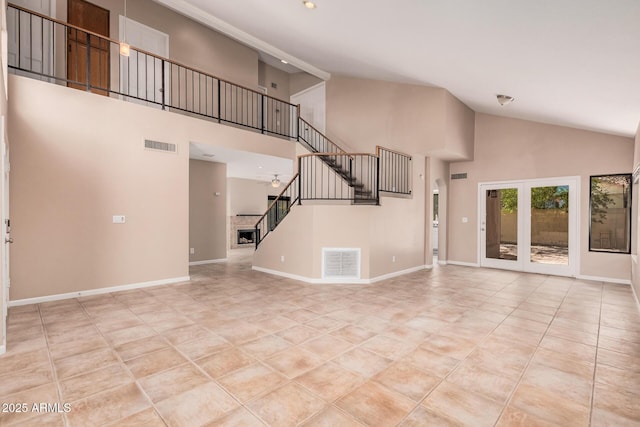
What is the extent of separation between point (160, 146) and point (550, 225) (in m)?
8.15

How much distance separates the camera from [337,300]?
4.79 metres

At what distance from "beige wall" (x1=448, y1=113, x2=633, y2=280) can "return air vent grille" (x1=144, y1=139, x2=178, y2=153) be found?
6.77m

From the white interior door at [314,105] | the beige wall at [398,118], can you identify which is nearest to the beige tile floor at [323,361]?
the beige wall at [398,118]

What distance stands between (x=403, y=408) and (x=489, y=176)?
23.4ft

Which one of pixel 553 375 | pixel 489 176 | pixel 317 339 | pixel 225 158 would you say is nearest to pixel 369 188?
pixel 489 176

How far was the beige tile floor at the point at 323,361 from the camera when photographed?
81.1 inches

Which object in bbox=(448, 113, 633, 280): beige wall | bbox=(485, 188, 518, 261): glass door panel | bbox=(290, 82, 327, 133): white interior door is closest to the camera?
bbox=(448, 113, 633, 280): beige wall

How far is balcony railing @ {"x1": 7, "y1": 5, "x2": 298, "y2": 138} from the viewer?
18.1 feet

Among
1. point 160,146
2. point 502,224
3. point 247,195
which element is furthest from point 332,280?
point 247,195

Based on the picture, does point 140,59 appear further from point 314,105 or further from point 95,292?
A: point 95,292

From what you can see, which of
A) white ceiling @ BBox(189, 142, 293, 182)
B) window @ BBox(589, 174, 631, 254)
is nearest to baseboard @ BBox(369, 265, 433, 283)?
window @ BBox(589, 174, 631, 254)

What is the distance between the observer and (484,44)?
12.4 feet

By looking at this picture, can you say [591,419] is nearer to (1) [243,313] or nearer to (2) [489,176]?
(1) [243,313]

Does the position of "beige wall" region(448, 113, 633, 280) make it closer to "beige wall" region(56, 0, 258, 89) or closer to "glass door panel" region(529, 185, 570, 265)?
"glass door panel" region(529, 185, 570, 265)
